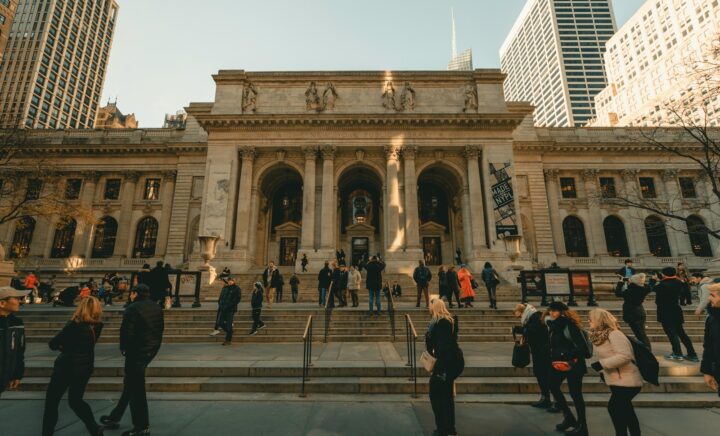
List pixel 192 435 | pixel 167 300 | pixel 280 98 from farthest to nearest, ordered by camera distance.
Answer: pixel 280 98 → pixel 167 300 → pixel 192 435

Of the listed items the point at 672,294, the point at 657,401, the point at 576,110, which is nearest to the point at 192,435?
the point at 657,401

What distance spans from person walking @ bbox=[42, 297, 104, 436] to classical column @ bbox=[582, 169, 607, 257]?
121 feet

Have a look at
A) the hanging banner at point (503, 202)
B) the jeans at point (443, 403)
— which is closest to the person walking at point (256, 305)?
the jeans at point (443, 403)

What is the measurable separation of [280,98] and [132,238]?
769 inches

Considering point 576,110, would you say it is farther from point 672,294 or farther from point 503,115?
point 672,294

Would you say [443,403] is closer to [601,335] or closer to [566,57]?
[601,335]

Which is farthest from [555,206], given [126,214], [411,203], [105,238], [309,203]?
[105,238]

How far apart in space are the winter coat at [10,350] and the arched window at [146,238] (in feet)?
105

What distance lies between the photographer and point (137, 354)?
427 cm

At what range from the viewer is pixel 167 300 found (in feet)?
43.4

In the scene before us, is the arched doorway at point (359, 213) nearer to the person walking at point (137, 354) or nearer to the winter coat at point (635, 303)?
the winter coat at point (635, 303)

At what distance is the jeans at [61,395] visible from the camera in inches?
149

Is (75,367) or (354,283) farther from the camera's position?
(354,283)

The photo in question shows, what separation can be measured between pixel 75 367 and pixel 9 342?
698mm
